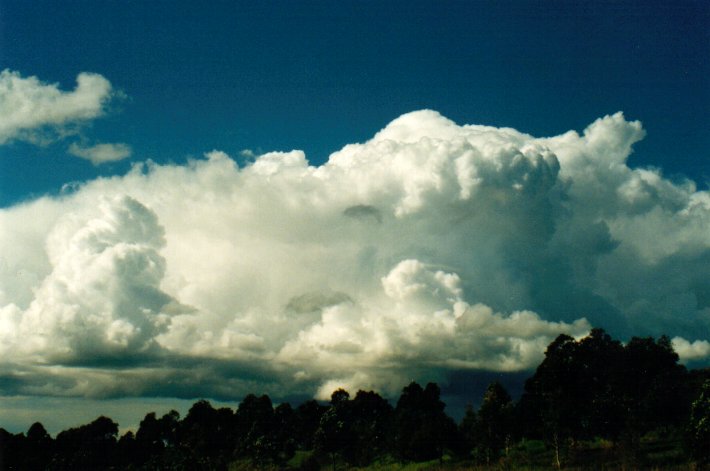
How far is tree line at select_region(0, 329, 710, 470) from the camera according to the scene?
8644cm

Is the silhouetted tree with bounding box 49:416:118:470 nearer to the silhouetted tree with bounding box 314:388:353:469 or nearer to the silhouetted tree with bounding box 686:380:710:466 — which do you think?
the silhouetted tree with bounding box 314:388:353:469

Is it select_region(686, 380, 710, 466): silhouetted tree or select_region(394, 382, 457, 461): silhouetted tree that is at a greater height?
select_region(686, 380, 710, 466): silhouetted tree

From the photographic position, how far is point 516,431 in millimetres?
102750

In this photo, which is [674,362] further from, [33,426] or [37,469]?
[33,426]

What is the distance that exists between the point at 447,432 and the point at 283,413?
71260 millimetres

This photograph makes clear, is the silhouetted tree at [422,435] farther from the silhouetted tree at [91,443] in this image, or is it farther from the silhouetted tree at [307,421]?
the silhouetted tree at [91,443]

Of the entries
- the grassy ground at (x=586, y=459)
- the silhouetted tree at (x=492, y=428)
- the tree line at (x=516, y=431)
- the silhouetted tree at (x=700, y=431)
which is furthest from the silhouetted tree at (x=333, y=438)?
the silhouetted tree at (x=700, y=431)

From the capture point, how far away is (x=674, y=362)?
9838 centimetres

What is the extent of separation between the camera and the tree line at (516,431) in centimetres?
8644

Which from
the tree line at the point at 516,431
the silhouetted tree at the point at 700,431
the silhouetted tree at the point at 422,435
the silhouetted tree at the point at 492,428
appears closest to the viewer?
the silhouetted tree at the point at 700,431

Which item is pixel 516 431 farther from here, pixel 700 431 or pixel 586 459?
pixel 700 431

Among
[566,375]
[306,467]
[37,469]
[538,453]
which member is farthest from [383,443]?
[37,469]

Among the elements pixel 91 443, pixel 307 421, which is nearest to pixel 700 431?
pixel 307 421

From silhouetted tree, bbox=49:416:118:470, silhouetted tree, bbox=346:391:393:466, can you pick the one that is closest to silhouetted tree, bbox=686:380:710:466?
silhouetted tree, bbox=346:391:393:466
